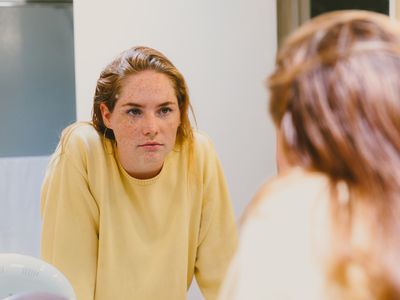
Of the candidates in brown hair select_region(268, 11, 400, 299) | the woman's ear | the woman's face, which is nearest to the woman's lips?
the woman's face

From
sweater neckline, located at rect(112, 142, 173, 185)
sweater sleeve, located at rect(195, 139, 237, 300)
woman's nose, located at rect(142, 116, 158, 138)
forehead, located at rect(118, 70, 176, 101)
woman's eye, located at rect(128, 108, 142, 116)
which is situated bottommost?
sweater sleeve, located at rect(195, 139, 237, 300)

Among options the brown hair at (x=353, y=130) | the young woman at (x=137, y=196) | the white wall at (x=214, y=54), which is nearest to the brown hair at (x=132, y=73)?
the young woman at (x=137, y=196)

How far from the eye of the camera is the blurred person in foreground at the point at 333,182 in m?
0.51

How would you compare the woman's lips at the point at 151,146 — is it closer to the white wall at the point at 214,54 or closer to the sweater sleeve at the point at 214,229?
the sweater sleeve at the point at 214,229

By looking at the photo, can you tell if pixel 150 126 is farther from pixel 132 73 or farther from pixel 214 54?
pixel 214 54

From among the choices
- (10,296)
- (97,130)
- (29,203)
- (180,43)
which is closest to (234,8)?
(180,43)

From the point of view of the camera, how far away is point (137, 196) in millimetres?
1436

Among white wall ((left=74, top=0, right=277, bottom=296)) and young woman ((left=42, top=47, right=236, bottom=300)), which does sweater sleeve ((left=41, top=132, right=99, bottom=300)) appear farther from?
white wall ((left=74, top=0, right=277, bottom=296))

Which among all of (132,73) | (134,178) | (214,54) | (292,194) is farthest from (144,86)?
(292,194)

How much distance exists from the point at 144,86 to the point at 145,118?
0.22 feet

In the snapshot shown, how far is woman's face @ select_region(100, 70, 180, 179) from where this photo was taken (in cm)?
135

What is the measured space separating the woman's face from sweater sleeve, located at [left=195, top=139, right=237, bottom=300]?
0.42 feet

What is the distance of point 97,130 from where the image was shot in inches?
56.8

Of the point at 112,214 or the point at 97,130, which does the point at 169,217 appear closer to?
the point at 112,214
